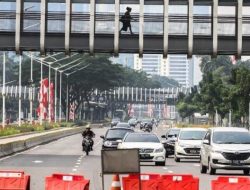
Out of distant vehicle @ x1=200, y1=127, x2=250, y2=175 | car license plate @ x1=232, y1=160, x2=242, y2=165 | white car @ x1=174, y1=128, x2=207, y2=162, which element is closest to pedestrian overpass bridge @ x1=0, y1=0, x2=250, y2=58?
white car @ x1=174, y1=128, x2=207, y2=162

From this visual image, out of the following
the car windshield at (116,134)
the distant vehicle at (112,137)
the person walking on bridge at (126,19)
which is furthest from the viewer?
the person walking on bridge at (126,19)

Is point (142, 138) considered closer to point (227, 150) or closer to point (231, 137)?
point (231, 137)

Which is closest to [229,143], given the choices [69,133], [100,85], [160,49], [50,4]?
[160,49]

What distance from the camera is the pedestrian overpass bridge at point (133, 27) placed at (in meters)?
48.3

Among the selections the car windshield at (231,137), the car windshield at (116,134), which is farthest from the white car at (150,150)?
the car windshield at (116,134)

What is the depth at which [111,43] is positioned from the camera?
159 feet

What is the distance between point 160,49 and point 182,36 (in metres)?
1.40

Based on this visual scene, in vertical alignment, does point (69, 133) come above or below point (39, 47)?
below

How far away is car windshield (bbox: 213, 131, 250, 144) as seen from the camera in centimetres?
3222

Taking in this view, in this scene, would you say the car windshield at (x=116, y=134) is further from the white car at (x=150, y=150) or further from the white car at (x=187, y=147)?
the white car at (x=150, y=150)

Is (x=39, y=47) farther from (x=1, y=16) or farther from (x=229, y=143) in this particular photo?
(x=229, y=143)

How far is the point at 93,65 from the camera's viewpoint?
6245 inches

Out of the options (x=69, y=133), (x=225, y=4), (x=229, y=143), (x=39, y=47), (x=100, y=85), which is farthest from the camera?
(x=100, y=85)

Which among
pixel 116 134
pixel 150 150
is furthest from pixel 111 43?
pixel 150 150
